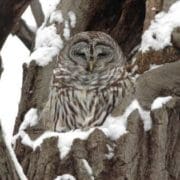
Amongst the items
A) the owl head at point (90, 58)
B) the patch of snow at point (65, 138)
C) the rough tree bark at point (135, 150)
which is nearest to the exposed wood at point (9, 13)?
the owl head at point (90, 58)

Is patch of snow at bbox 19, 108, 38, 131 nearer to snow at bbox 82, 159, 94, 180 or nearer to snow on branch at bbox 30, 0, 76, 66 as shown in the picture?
snow on branch at bbox 30, 0, 76, 66

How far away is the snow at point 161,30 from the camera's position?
20.0 ft

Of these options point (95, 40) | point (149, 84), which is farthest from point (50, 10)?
point (149, 84)

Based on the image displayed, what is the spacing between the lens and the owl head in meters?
6.13

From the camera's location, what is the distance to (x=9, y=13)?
593 centimetres

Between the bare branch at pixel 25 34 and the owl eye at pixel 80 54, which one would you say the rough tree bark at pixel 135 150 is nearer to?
the owl eye at pixel 80 54

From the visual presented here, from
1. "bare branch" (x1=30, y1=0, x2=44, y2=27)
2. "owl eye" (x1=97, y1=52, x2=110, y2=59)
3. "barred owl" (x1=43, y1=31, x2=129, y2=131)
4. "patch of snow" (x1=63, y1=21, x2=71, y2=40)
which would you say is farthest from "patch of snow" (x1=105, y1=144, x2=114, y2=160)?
"bare branch" (x1=30, y1=0, x2=44, y2=27)

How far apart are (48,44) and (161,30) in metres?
1.20

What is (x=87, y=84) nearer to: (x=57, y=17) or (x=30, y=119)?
(x=30, y=119)

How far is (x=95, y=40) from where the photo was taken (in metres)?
6.22

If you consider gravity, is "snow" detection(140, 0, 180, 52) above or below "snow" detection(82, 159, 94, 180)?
above

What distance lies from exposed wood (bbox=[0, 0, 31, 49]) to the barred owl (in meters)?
0.59

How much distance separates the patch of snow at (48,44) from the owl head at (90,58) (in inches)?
10.4

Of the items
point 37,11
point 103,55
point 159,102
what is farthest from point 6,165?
point 37,11
